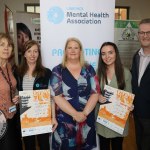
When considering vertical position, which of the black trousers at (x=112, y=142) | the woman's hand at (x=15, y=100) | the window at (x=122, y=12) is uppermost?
the window at (x=122, y=12)

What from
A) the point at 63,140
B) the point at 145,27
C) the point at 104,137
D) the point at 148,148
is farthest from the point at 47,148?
the point at 145,27

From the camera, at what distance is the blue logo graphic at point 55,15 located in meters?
2.70

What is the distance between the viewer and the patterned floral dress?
2.40 m

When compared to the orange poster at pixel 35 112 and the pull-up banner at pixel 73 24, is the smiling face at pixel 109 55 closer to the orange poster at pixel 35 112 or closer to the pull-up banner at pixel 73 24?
the pull-up banner at pixel 73 24

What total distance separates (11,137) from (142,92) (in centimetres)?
143

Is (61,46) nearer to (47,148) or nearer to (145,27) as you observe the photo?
(145,27)

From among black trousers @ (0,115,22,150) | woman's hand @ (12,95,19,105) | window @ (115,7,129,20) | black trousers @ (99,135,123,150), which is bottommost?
black trousers @ (99,135,123,150)

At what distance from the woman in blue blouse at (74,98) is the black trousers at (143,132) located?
53cm

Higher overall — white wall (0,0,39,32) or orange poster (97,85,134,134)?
white wall (0,0,39,32)

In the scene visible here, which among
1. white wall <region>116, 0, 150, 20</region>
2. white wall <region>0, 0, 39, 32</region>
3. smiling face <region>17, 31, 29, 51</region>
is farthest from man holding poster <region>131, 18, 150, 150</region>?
white wall <region>0, 0, 39, 32</region>

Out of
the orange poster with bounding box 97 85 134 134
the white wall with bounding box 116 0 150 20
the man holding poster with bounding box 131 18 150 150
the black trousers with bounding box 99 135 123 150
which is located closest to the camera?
the orange poster with bounding box 97 85 134 134

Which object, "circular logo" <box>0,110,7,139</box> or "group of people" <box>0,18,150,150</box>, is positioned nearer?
"circular logo" <box>0,110,7,139</box>

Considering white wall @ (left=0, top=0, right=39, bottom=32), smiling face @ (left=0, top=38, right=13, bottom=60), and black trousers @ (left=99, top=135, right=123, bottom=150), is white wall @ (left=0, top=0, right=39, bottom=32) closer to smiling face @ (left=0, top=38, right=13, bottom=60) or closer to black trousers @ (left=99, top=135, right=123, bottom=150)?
smiling face @ (left=0, top=38, right=13, bottom=60)

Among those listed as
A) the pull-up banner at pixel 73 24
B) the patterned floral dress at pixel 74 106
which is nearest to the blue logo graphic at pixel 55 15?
the pull-up banner at pixel 73 24
